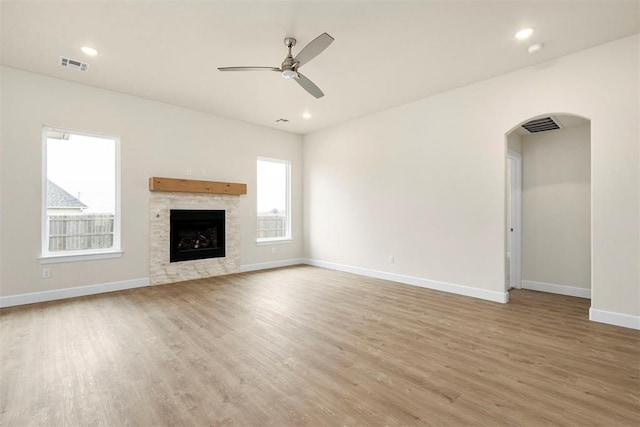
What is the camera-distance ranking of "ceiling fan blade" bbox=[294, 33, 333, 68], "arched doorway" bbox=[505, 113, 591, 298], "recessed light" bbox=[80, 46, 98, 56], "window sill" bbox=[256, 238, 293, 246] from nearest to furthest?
1. "ceiling fan blade" bbox=[294, 33, 333, 68]
2. "recessed light" bbox=[80, 46, 98, 56]
3. "arched doorway" bbox=[505, 113, 591, 298]
4. "window sill" bbox=[256, 238, 293, 246]

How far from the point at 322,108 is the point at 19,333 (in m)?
4.99

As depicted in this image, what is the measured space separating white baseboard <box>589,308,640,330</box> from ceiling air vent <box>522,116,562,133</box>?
2.49 meters

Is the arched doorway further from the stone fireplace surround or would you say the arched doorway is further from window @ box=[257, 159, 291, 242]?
the stone fireplace surround

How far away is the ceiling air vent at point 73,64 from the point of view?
3.72 metres

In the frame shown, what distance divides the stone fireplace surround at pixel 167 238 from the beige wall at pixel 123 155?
14 centimetres

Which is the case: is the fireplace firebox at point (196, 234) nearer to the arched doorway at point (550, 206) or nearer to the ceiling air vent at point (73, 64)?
the ceiling air vent at point (73, 64)

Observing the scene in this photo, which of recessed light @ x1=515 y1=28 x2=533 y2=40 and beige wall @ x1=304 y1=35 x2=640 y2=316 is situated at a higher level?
recessed light @ x1=515 y1=28 x2=533 y2=40

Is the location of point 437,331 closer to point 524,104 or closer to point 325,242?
point 524,104

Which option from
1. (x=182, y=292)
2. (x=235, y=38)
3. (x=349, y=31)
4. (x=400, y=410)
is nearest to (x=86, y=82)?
(x=235, y=38)

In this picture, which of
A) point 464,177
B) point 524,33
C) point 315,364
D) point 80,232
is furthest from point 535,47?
point 80,232

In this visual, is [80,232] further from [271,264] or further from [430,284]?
[430,284]

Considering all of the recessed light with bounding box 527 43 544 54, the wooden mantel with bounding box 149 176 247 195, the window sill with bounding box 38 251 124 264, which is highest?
the recessed light with bounding box 527 43 544 54

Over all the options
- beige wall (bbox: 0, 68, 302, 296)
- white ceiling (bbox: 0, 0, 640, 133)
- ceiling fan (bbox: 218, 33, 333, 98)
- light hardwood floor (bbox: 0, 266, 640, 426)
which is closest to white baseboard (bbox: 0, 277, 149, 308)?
beige wall (bbox: 0, 68, 302, 296)

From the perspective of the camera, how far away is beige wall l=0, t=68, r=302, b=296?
13.0 feet
